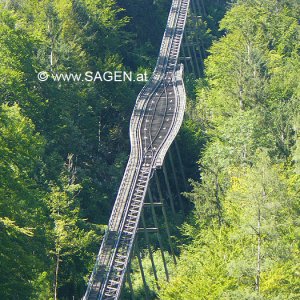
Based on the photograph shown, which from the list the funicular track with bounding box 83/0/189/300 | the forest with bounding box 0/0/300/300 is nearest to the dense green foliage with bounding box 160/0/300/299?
the forest with bounding box 0/0/300/300

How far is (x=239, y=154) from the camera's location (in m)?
→ 58.1

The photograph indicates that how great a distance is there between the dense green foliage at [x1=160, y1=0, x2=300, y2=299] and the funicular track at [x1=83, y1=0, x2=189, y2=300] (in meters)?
3.14

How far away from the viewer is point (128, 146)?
6862 cm

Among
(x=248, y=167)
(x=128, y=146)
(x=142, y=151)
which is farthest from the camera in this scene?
(x=128, y=146)

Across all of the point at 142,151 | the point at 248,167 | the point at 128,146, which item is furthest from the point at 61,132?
the point at 248,167

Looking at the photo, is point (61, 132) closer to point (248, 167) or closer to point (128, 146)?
point (128, 146)

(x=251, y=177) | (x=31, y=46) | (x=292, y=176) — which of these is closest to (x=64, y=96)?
(x=31, y=46)

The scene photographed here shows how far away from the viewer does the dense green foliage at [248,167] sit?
40188 mm

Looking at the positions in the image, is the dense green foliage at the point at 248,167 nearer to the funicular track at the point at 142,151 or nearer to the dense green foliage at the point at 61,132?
the funicular track at the point at 142,151

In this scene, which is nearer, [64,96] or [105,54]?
[64,96]

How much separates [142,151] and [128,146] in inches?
342

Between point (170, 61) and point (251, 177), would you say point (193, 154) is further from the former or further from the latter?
point (251, 177)

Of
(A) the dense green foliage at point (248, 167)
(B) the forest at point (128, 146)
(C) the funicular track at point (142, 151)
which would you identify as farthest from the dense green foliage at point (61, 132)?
(A) the dense green foliage at point (248, 167)

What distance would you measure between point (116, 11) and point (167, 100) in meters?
15.9
